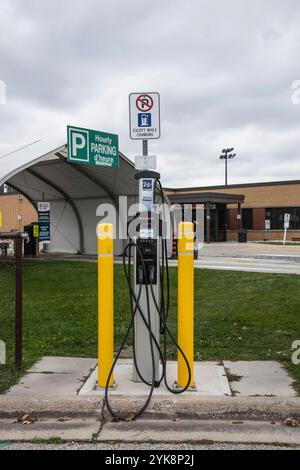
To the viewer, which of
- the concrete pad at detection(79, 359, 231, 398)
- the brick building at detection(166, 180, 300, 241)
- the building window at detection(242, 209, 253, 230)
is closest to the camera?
the concrete pad at detection(79, 359, 231, 398)

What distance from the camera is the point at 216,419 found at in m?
4.53

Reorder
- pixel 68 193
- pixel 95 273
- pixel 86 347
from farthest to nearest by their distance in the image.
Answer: pixel 68 193 < pixel 95 273 < pixel 86 347

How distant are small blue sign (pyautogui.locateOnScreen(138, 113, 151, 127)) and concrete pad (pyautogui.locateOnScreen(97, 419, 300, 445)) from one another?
288 centimetres

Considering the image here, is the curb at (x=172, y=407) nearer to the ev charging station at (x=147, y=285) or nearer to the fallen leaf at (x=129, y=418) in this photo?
the fallen leaf at (x=129, y=418)

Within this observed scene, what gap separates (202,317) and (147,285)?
3.64m

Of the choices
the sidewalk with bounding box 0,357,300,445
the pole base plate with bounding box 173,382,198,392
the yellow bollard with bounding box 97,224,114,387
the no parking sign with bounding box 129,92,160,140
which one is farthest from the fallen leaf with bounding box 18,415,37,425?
the no parking sign with bounding box 129,92,160,140

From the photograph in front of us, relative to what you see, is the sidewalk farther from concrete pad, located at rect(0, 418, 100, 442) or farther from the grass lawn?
the grass lawn

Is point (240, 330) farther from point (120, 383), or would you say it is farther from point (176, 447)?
point (176, 447)

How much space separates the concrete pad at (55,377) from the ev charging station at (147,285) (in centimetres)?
39

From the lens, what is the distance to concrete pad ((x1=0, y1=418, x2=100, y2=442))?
4.14 metres

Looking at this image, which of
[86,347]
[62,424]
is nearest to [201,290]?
[86,347]

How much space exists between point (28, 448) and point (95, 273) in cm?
1119

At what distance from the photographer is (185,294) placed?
16.2ft

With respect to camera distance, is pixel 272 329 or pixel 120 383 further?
pixel 272 329
